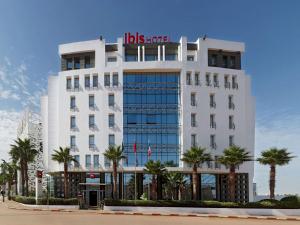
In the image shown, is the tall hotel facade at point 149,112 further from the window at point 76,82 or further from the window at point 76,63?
the window at point 76,63

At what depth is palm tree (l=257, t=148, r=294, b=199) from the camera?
58.1 meters

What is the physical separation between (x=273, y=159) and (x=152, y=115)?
2228cm

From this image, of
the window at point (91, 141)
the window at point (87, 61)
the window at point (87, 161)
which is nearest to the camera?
the window at point (87, 161)

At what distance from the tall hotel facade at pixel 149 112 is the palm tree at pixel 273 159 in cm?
1286

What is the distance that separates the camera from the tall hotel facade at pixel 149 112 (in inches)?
2795

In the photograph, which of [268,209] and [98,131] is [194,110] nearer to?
[98,131]

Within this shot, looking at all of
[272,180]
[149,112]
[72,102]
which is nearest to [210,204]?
[272,180]

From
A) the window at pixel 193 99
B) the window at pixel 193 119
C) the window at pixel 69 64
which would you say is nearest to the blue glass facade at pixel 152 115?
the window at pixel 193 99

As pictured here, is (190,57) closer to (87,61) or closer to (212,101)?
(212,101)

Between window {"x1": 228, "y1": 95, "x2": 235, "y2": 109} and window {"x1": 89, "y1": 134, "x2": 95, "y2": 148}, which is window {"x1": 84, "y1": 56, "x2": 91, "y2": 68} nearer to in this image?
window {"x1": 89, "y1": 134, "x2": 95, "y2": 148}

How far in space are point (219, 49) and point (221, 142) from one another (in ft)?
53.8

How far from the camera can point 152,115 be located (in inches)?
2822

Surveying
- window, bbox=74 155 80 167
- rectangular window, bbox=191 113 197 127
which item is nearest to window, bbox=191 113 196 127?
rectangular window, bbox=191 113 197 127

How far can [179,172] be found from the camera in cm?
6988
